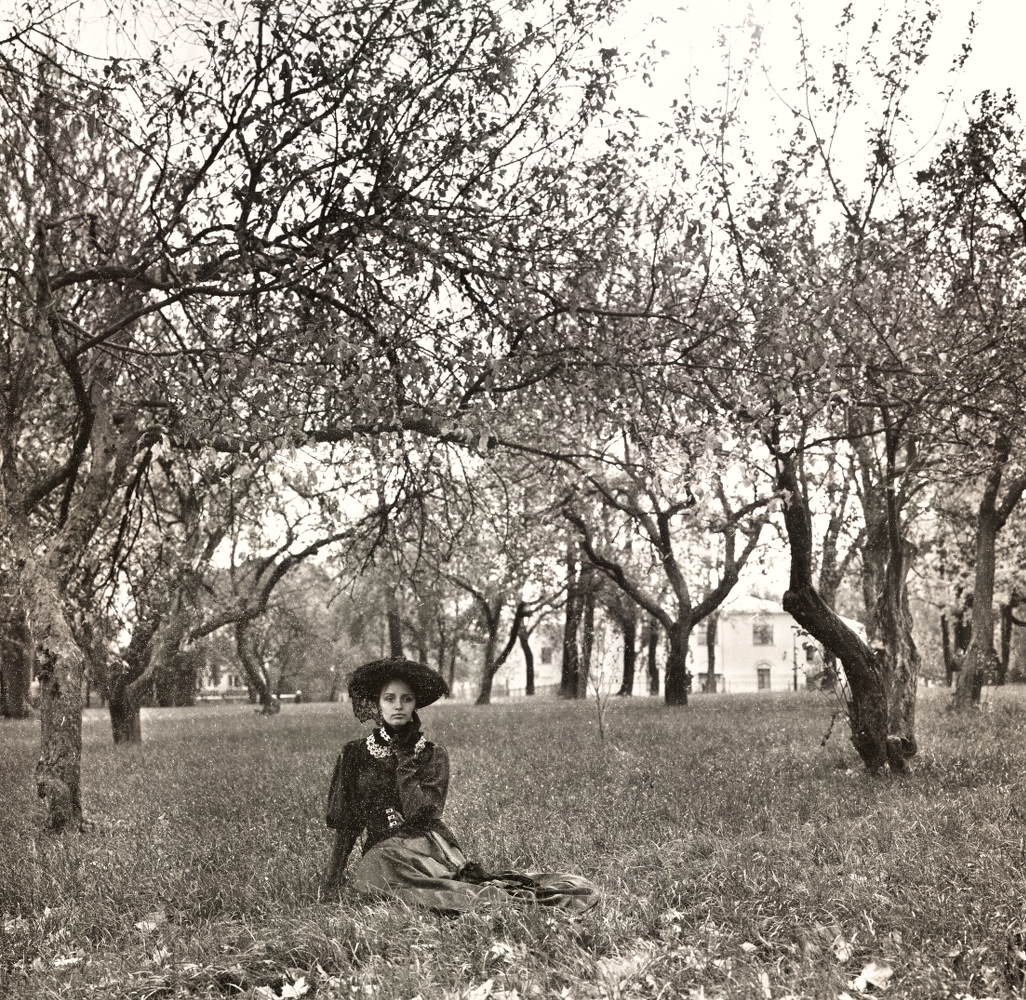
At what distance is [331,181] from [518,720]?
1501 cm

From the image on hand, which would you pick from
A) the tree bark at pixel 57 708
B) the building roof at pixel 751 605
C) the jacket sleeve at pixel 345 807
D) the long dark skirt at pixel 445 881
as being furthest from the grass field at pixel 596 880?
the building roof at pixel 751 605

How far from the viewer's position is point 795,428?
884cm

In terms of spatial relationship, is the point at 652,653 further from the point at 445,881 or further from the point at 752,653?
the point at 445,881

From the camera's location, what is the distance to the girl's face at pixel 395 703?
614 cm

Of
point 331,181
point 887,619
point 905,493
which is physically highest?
point 331,181

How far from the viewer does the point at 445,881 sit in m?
5.51

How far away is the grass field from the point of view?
4445 mm

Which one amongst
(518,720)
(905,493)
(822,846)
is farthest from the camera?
(518,720)

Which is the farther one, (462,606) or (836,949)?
(462,606)

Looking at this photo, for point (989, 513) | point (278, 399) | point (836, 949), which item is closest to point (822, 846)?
point (836, 949)

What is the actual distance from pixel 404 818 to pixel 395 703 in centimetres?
71

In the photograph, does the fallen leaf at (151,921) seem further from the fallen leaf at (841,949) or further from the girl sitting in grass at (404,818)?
the fallen leaf at (841,949)

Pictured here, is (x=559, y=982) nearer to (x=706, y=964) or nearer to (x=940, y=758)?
(x=706, y=964)

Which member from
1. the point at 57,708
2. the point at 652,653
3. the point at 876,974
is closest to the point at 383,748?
the point at 876,974
